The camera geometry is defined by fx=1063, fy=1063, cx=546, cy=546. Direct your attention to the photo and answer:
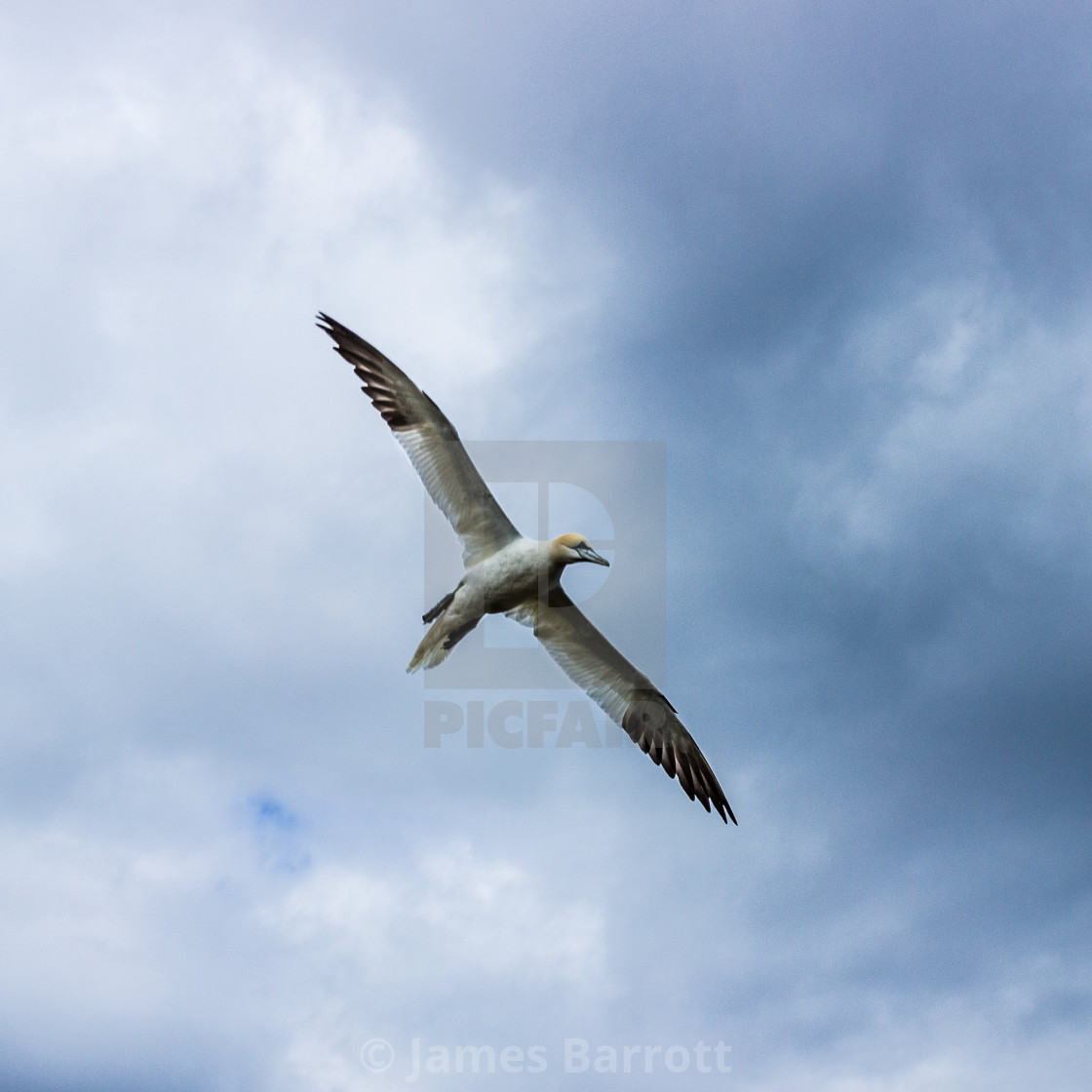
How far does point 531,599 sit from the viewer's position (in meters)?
20.6

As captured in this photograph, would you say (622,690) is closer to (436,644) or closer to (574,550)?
(574,550)

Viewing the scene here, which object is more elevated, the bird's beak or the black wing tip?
the bird's beak

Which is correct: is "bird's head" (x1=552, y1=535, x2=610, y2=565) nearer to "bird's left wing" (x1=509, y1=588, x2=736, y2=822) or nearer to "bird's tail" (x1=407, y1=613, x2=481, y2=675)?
"bird's left wing" (x1=509, y1=588, x2=736, y2=822)

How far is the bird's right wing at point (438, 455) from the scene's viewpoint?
19.7m

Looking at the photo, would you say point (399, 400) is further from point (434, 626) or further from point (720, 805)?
point (720, 805)

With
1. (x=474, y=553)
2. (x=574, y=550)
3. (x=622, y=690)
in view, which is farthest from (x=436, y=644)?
(x=622, y=690)

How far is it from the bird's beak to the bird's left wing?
1.42 meters

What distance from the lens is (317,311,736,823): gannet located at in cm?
1964

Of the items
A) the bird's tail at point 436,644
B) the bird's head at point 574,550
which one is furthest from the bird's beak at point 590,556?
the bird's tail at point 436,644

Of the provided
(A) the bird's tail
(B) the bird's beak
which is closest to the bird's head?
(B) the bird's beak

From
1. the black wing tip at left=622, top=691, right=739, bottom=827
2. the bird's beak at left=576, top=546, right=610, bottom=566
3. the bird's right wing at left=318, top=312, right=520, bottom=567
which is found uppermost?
the bird's right wing at left=318, top=312, right=520, bottom=567

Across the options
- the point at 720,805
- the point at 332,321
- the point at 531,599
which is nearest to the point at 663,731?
the point at 720,805

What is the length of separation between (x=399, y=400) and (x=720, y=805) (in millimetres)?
9989

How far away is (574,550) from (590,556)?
31 centimetres
